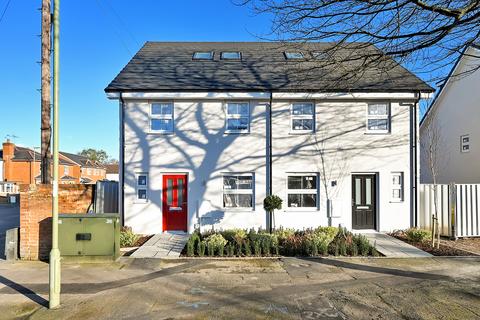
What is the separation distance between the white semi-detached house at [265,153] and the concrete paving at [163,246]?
73 centimetres

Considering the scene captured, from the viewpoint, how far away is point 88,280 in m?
6.57

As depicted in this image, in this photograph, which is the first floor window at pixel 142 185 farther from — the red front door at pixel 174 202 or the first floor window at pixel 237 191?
the first floor window at pixel 237 191

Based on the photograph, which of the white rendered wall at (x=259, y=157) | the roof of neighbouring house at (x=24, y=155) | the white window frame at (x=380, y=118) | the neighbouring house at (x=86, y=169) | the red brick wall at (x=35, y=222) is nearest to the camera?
the red brick wall at (x=35, y=222)

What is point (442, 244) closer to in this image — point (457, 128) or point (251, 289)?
point (251, 289)

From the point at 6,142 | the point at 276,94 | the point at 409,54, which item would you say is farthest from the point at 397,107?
the point at 6,142

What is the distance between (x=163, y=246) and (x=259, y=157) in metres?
4.71

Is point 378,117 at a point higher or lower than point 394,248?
higher

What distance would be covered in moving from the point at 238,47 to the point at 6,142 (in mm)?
50367

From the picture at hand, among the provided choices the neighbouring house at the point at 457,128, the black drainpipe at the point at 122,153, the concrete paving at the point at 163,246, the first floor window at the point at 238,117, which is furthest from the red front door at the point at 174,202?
the neighbouring house at the point at 457,128

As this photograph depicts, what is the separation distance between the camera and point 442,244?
9.84m

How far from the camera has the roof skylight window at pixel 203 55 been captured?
14125 mm

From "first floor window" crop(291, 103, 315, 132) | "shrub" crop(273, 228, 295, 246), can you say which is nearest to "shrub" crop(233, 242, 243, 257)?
"shrub" crop(273, 228, 295, 246)

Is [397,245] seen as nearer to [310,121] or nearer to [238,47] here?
[310,121]

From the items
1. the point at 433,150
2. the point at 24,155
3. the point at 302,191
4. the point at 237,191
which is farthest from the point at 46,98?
the point at 24,155
